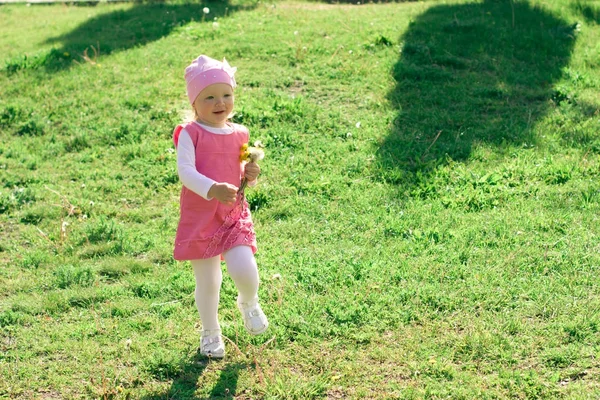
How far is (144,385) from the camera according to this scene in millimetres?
4527

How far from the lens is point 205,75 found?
14.5 ft

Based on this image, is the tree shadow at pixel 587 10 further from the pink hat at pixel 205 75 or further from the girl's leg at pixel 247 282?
the girl's leg at pixel 247 282

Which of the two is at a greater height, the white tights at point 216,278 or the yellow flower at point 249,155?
the yellow flower at point 249,155

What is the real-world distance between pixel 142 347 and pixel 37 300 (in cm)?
111

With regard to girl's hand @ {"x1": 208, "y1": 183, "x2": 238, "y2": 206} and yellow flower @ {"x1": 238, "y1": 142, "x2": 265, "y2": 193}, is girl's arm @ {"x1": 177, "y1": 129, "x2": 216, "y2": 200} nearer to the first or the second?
girl's hand @ {"x1": 208, "y1": 183, "x2": 238, "y2": 206}

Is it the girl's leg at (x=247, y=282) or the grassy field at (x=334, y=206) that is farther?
the grassy field at (x=334, y=206)

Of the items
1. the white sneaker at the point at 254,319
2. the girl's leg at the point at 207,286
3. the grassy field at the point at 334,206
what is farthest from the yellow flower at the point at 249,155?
the grassy field at the point at 334,206

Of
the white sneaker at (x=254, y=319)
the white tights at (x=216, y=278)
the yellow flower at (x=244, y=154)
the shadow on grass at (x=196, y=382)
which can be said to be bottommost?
the shadow on grass at (x=196, y=382)

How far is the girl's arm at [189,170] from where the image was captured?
13.9 ft

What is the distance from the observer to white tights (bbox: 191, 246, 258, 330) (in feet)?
14.6

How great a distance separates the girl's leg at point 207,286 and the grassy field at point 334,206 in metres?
0.29

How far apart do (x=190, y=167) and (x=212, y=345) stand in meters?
1.12

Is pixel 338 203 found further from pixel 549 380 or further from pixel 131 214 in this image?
pixel 549 380

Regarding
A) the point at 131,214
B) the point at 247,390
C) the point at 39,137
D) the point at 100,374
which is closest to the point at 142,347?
the point at 100,374
